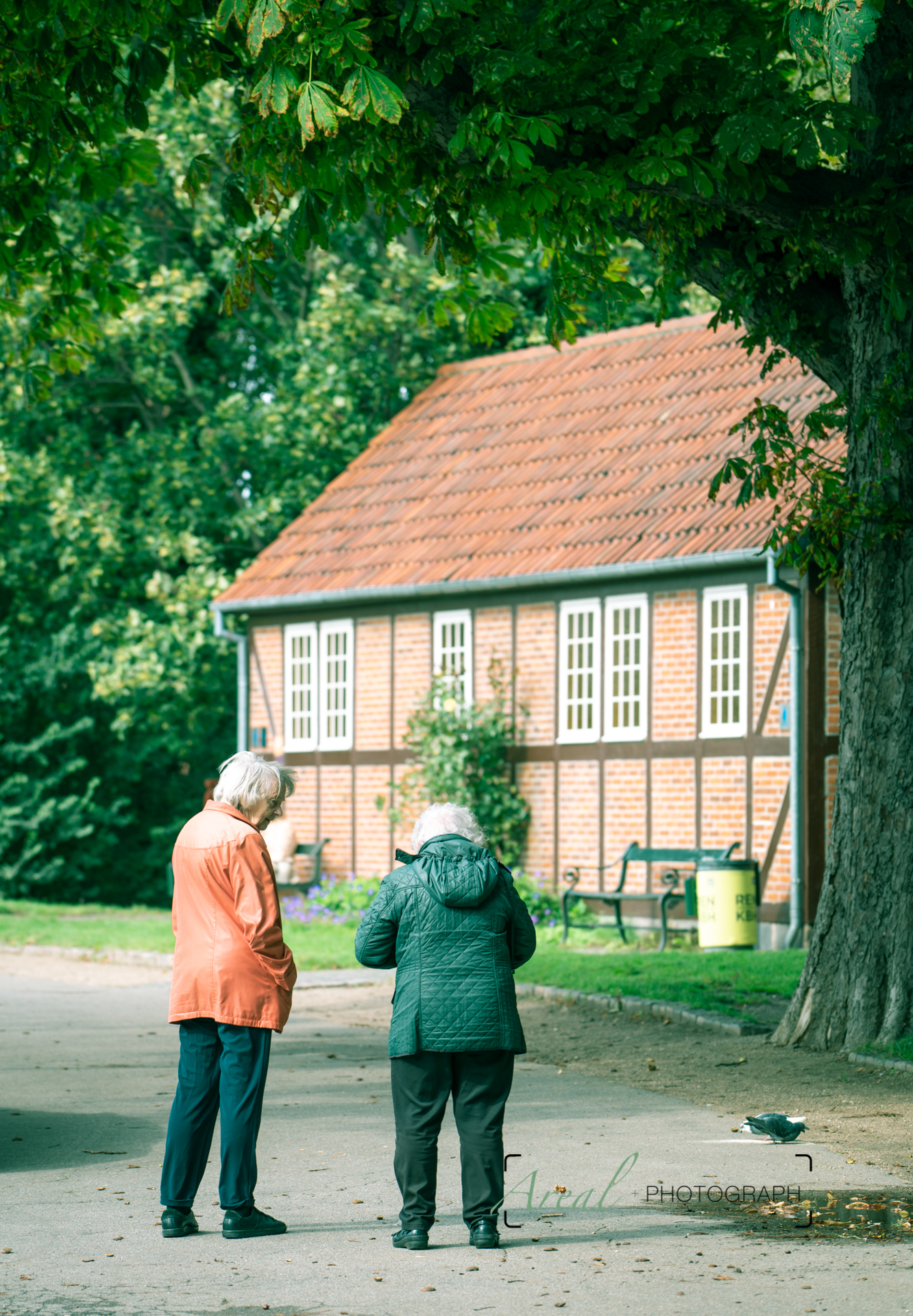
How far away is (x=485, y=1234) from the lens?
6.21m

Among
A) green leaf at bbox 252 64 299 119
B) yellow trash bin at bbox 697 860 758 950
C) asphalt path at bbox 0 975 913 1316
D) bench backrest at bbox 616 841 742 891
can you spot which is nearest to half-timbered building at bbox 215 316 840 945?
bench backrest at bbox 616 841 742 891

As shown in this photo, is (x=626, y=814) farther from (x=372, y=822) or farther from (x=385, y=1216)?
(x=385, y=1216)

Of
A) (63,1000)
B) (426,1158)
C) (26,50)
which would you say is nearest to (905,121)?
(26,50)

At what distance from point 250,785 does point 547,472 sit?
1734 centimetres

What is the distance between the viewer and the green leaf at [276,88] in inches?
328

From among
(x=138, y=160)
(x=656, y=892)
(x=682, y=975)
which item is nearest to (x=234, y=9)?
(x=138, y=160)

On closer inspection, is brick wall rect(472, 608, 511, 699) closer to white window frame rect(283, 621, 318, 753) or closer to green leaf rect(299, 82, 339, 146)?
white window frame rect(283, 621, 318, 753)

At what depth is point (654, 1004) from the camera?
13180 millimetres

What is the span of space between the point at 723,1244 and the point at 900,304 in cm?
554

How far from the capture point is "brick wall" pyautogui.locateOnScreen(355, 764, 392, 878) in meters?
23.7

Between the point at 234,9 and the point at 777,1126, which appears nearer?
the point at 777,1126

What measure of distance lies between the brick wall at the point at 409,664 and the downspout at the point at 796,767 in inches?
243

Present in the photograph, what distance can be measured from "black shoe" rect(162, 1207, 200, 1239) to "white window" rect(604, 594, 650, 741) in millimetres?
14269

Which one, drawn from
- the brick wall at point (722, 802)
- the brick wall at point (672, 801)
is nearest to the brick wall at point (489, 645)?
the brick wall at point (672, 801)
